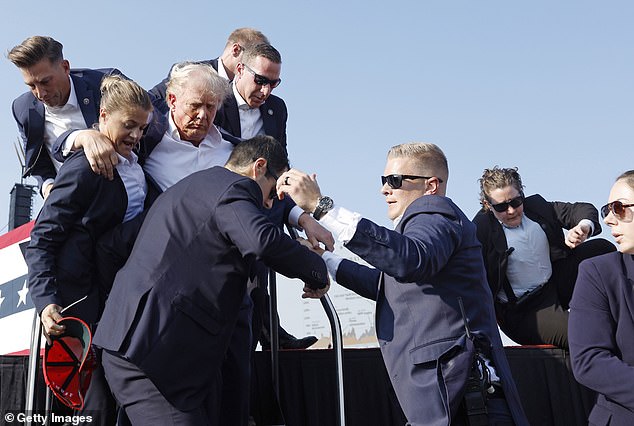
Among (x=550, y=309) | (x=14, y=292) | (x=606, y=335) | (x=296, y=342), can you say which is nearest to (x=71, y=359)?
(x=296, y=342)

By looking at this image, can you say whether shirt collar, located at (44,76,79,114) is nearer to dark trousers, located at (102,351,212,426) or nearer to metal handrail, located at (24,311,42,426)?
metal handrail, located at (24,311,42,426)

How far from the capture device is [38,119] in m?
3.66

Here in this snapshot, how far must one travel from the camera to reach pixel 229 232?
2508 millimetres

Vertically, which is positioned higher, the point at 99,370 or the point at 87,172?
the point at 87,172

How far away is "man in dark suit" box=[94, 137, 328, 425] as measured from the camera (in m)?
2.43

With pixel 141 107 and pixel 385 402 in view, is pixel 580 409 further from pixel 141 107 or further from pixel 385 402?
pixel 141 107

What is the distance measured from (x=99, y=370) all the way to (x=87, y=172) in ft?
2.78

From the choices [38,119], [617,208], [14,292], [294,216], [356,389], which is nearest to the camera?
[617,208]

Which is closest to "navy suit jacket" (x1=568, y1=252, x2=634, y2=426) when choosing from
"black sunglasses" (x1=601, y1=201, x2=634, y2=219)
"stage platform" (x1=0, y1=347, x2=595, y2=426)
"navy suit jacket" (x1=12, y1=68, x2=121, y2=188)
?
"black sunglasses" (x1=601, y1=201, x2=634, y2=219)

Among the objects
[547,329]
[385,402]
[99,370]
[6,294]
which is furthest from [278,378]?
[6,294]

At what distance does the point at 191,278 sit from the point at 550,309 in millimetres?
2984

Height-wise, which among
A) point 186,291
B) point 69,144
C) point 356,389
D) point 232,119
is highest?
point 232,119

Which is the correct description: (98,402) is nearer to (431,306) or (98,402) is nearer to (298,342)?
(431,306)

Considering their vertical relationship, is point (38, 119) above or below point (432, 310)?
above
